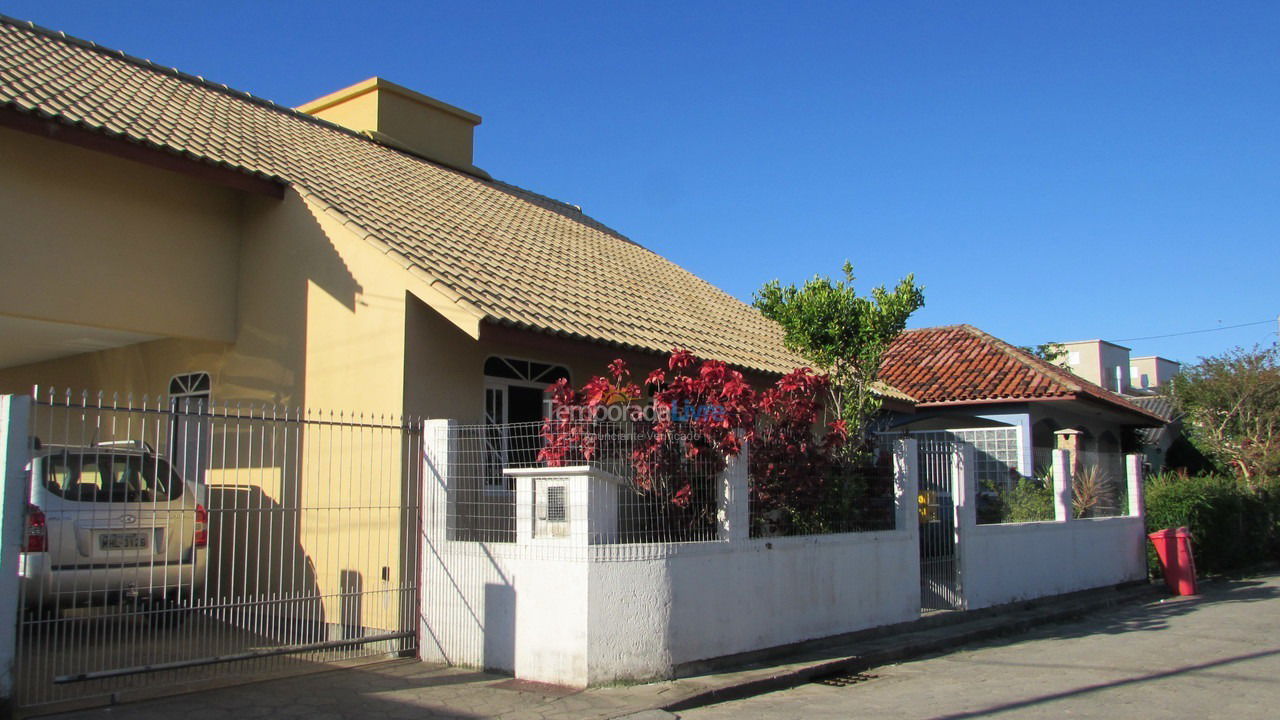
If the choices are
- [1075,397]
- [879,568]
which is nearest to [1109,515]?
[1075,397]

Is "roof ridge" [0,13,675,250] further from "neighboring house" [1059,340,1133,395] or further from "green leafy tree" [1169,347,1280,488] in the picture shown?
"neighboring house" [1059,340,1133,395]

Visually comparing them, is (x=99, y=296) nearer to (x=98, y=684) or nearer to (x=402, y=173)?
(x=98, y=684)

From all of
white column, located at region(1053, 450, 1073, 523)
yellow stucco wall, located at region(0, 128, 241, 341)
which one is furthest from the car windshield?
white column, located at region(1053, 450, 1073, 523)

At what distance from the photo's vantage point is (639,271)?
53.8ft

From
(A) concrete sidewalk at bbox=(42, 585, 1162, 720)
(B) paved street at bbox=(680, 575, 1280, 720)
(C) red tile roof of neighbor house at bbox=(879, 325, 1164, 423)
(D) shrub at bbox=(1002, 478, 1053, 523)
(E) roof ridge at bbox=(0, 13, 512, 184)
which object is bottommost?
(B) paved street at bbox=(680, 575, 1280, 720)

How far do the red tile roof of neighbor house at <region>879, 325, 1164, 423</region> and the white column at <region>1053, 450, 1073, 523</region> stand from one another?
Result: 5.32 m

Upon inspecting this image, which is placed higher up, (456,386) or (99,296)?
(99,296)

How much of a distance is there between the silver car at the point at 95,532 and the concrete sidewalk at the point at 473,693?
77cm

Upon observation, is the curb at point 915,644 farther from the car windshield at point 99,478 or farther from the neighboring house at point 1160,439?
the neighboring house at point 1160,439

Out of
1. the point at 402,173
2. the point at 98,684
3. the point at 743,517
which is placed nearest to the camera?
the point at 98,684

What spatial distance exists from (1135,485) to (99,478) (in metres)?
14.7

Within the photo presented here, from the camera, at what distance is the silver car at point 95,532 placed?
7.23 meters

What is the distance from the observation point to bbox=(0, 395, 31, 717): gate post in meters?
6.25

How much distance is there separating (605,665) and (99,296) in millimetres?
6390
